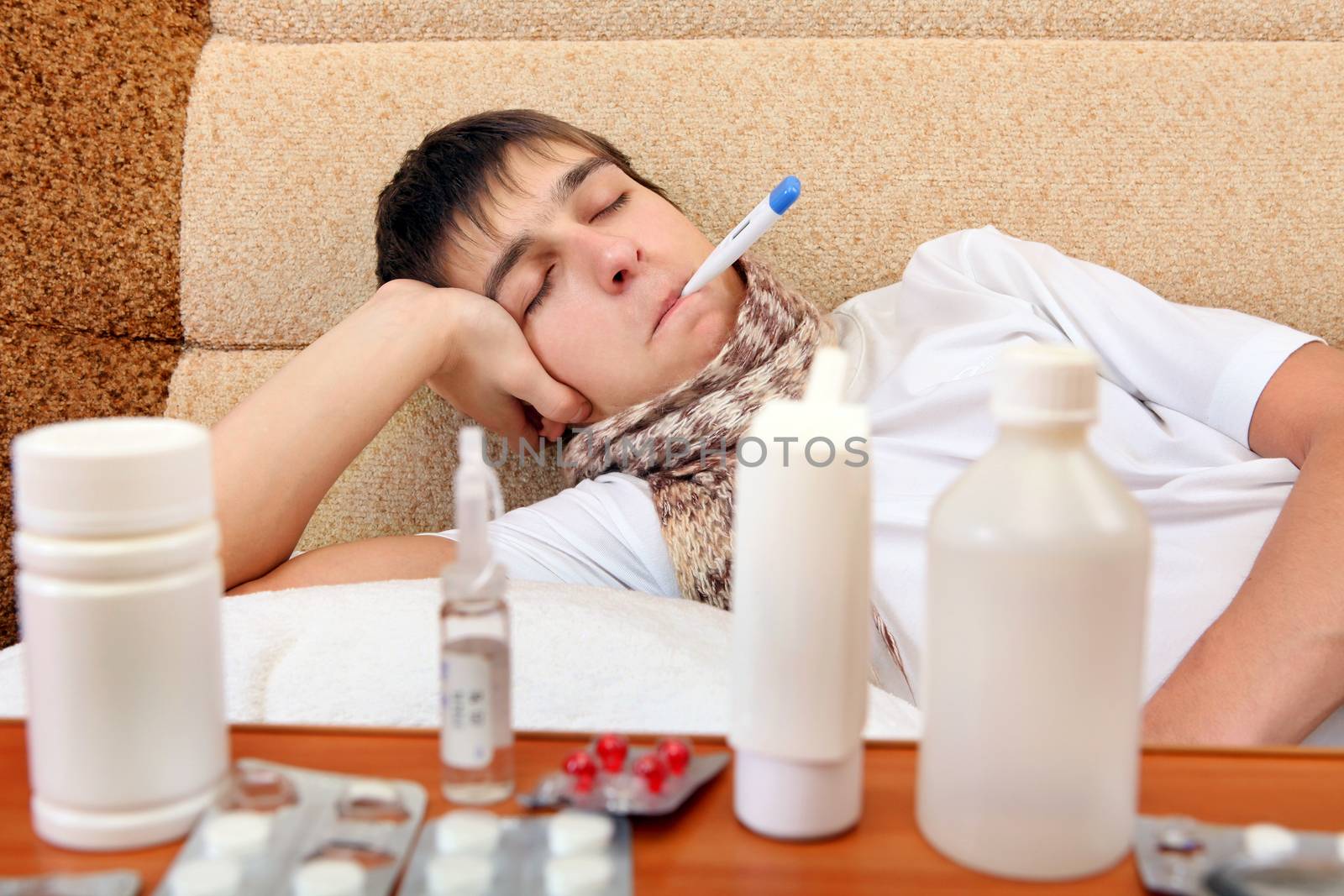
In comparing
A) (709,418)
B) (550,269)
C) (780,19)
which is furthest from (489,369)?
(780,19)

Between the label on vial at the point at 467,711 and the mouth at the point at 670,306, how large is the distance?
72 centimetres

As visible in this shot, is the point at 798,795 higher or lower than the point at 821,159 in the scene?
lower

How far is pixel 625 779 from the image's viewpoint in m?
0.45

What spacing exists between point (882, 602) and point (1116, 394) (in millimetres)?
301

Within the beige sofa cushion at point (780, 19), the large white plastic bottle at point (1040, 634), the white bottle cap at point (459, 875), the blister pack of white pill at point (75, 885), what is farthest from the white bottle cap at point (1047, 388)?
the beige sofa cushion at point (780, 19)

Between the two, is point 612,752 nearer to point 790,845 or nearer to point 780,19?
point 790,845

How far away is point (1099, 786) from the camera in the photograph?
397 millimetres

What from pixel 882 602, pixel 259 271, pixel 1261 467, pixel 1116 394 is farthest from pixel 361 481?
pixel 1261 467

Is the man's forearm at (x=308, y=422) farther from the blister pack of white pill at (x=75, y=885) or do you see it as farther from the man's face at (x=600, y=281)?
the blister pack of white pill at (x=75, y=885)

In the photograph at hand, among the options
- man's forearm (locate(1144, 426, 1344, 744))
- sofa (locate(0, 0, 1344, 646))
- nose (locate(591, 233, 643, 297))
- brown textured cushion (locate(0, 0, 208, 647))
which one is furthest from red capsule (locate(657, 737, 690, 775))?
brown textured cushion (locate(0, 0, 208, 647))

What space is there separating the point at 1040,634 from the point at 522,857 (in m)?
0.20

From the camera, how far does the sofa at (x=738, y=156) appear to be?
1255 millimetres

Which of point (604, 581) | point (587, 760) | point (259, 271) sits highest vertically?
point (259, 271)

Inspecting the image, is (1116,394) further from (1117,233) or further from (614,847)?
(614,847)
